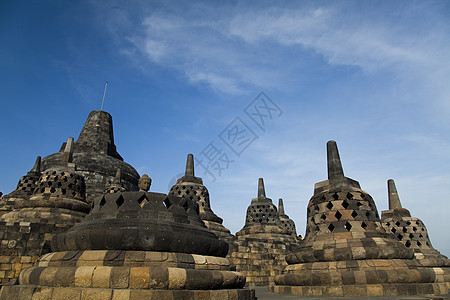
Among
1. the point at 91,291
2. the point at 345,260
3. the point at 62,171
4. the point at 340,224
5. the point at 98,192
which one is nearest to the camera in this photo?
the point at 91,291

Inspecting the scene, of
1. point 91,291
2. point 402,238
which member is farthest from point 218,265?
point 402,238

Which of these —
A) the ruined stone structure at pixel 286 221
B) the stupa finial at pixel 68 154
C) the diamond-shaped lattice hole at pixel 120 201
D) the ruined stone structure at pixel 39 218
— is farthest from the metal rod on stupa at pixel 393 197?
the stupa finial at pixel 68 154

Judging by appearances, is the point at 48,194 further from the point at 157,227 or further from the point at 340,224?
the point at 340,224

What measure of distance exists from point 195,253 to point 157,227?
91 cm

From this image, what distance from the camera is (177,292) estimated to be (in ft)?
14.9

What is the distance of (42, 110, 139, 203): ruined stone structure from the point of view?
68.0 feet

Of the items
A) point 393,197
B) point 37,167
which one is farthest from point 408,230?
point 37,167

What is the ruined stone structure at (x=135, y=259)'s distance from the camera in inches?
180

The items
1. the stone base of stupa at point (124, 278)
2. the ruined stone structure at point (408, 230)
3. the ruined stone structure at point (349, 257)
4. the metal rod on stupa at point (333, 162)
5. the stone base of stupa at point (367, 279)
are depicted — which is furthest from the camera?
the ruined stone structure at point (408, 230)

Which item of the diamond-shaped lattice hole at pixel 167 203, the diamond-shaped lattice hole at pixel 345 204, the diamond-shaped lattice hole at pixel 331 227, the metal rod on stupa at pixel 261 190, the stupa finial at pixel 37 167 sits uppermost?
the stupa finial at pixel 37 167

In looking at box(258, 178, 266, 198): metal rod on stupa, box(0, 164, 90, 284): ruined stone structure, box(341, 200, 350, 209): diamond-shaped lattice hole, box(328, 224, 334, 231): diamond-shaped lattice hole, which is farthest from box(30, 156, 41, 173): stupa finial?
box(341, 200, 350, 209): diamond-shaped lattice hole

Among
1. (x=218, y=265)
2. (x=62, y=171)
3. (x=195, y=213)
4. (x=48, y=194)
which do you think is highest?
(x=62, y=171)

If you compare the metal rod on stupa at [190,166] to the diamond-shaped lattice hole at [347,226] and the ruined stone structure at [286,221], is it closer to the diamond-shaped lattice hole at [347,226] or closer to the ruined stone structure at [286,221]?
the ruined stone structure at [286,221]

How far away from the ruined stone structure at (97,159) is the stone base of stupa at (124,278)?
13.9 m
